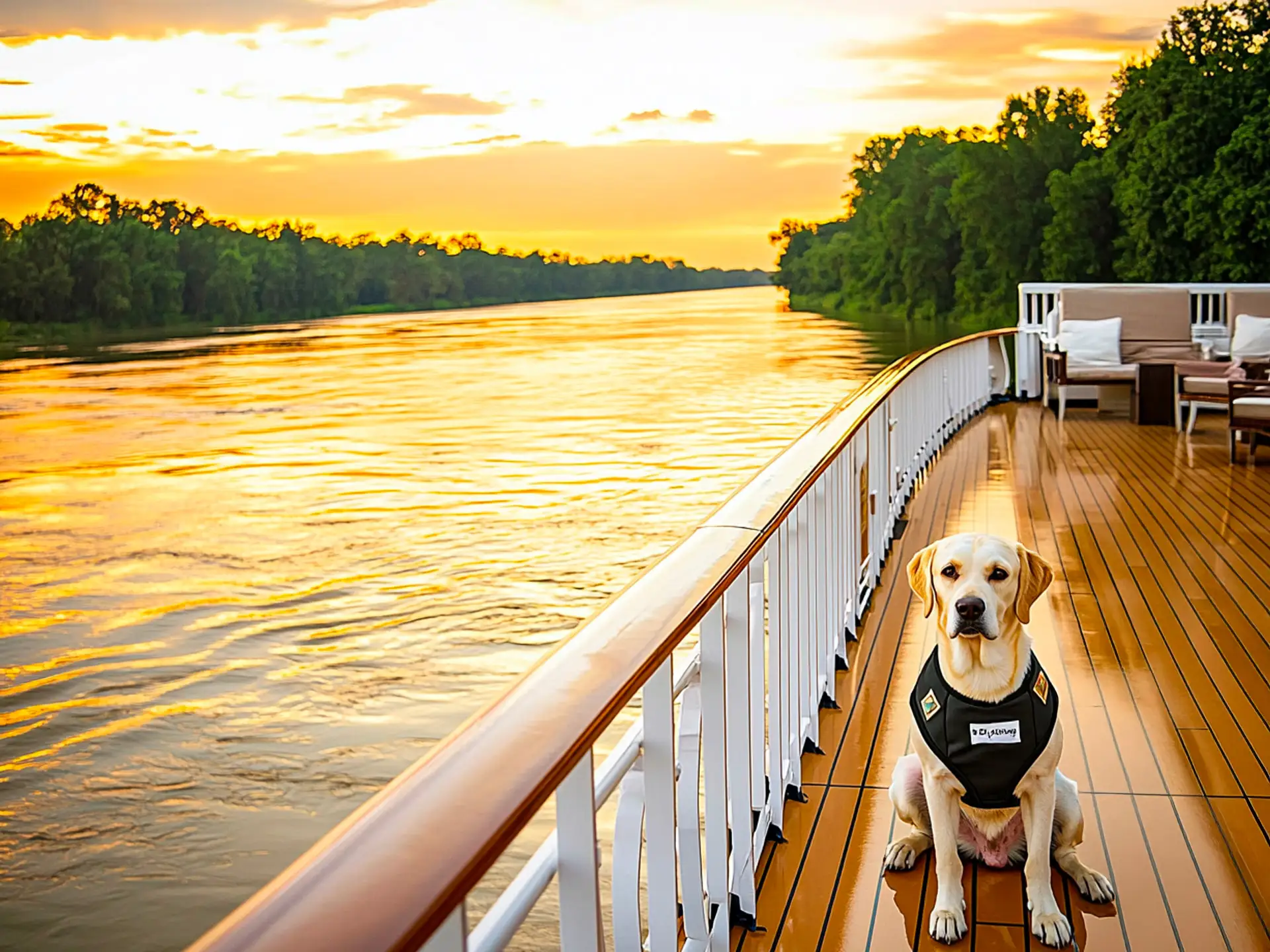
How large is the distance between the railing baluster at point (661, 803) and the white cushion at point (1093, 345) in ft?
36.0

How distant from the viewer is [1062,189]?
152 ft

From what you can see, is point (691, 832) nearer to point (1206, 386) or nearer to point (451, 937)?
point (451, 937)

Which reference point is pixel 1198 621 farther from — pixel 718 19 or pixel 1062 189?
pixel 1062 189

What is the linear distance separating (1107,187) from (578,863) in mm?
49688

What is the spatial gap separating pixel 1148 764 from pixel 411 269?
105 m

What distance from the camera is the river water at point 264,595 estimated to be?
23.9 ft

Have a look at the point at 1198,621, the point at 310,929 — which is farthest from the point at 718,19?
the point at 310,929

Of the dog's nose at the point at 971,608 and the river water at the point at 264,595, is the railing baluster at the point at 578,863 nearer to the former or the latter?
the dog's nose at the point at 971,608

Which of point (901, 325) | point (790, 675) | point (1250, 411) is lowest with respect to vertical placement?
point (901, 325)

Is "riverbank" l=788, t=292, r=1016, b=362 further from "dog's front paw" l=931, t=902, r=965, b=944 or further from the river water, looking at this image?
"dog's front paw" l=931, t=902, r=965, b=944

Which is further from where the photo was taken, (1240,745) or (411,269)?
(411,269)

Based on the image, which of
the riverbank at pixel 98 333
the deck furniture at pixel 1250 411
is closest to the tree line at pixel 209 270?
the riverbank at pixel 98 333

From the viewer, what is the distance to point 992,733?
91.3 inches

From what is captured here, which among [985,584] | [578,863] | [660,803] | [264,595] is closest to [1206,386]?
[264,595]
